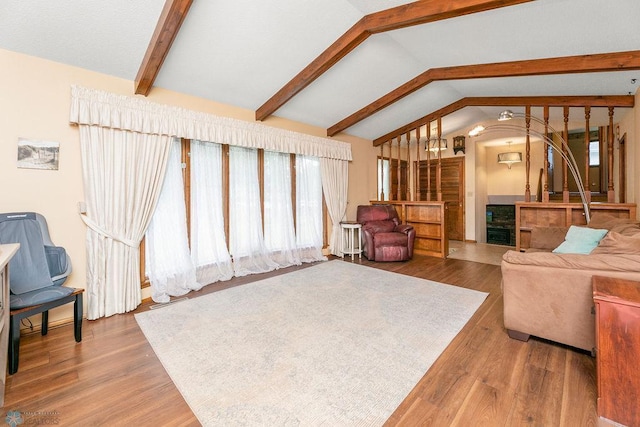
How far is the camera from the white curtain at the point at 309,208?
4.89 m

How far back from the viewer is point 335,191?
211 inches

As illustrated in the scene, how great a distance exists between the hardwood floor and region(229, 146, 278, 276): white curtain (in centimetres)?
177

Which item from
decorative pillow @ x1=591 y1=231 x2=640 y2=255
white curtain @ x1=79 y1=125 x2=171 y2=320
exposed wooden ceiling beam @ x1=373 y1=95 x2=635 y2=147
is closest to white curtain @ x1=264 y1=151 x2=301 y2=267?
white curtain @ x1=79 y1=125 x2=171 y2=320

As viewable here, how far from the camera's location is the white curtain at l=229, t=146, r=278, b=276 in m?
4.00

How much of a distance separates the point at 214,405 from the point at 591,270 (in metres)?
2.55

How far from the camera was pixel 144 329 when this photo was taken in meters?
2.48

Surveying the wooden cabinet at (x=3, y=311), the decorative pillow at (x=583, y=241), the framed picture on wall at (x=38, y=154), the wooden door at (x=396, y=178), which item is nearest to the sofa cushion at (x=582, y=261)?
the decorative pillow at (x=583, y=241)

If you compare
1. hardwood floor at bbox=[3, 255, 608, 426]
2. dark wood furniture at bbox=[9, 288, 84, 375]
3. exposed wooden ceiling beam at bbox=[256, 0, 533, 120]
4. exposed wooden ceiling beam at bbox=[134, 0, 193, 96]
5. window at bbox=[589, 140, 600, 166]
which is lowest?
hardwood floor at bbox=[3, 255, 608, 426]

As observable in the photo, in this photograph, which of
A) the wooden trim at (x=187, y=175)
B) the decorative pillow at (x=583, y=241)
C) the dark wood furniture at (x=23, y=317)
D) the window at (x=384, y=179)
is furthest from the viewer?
the window at (x=384, y=179)

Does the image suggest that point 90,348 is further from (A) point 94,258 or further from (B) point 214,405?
(B) point 214,405

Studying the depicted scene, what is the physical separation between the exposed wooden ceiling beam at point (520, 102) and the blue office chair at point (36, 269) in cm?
573

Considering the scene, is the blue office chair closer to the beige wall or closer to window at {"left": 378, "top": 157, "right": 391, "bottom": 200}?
the beige wall

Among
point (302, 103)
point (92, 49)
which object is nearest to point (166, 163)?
point (92, 49)

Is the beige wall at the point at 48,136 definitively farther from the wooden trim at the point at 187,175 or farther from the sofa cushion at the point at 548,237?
the sofa cushion at the point at 548,237
